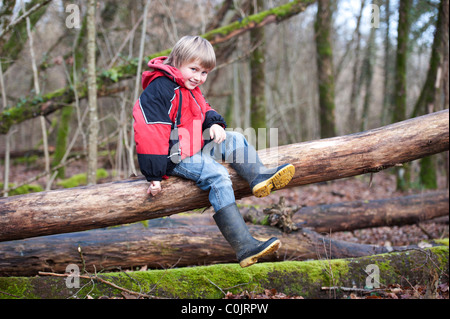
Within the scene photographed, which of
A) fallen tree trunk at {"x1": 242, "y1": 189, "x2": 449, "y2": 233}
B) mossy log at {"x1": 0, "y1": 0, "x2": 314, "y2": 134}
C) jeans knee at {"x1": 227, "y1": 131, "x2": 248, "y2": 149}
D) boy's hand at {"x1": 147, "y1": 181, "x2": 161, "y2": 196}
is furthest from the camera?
mossy log at {"x1": 0, "y1": 0, "x2": 314, "y2": 134}

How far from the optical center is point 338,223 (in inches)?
247

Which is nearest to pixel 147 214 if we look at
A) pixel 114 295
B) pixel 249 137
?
pixel 114 295

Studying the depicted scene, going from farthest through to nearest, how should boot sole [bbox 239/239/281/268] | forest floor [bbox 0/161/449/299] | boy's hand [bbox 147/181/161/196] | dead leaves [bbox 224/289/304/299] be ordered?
forest floor [bbox 0/161/449/299] < dead leaves [bbox 224/289/304/299] < boy's hand [bbox 147/181/161/196] < boot sole [bbox 239/239/281/268]

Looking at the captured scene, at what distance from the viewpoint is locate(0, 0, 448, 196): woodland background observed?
7.54 meters

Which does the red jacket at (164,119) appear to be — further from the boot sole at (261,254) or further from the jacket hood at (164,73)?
the boot sole at (261,254)

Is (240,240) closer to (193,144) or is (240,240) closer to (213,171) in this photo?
(213,171)

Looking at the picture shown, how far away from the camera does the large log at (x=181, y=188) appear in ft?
10.8

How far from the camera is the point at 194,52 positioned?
3.19 metres

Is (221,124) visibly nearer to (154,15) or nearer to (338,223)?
(338,223)

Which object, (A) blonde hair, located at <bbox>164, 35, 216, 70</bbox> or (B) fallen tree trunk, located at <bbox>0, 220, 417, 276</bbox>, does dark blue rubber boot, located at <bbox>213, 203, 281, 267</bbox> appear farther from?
(B) fallen tree trunk, located at <bbox>0, 220, 417, 276</bbox>

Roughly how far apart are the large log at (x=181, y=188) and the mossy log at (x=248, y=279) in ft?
2.23

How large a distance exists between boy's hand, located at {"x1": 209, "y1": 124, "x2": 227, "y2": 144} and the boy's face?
438 millimetres

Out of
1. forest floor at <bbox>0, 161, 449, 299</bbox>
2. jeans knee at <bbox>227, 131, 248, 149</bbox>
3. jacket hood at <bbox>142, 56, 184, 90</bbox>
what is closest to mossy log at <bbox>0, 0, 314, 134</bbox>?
forest floor at <bbox>0, 161, 449, 299</bbox>

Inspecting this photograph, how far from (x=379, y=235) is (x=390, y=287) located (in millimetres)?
3246
